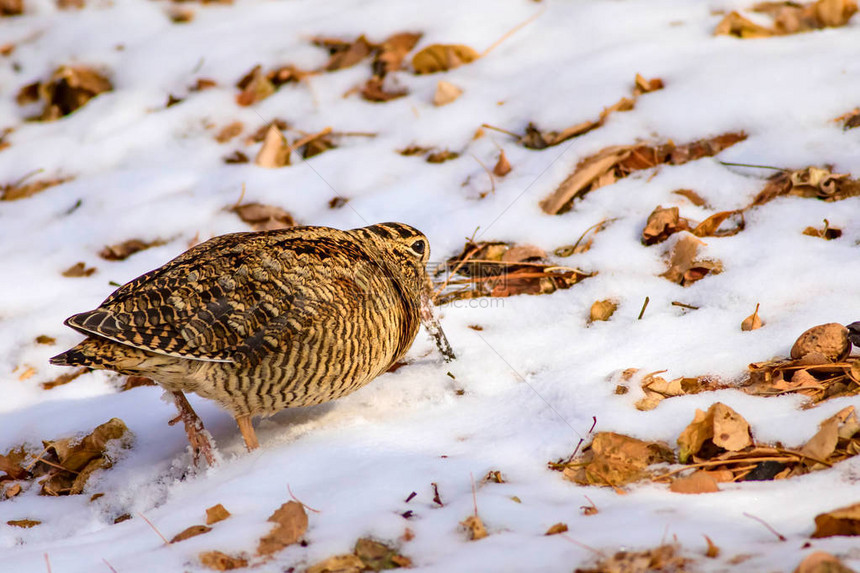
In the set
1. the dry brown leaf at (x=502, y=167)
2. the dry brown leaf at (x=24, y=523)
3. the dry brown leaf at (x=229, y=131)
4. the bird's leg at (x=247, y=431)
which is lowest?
the dry brown leaf at (x=24, y=523)

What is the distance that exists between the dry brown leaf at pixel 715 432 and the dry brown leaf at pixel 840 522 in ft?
2.11

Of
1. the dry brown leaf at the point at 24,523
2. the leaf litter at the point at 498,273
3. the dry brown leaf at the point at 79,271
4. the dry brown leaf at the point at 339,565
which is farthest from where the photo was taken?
the dry brown leaf at the point at 79,271

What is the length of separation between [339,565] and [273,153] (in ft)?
13.0

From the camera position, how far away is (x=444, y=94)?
588 centimetres

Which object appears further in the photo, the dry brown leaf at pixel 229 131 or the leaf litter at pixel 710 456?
the dry brown leaf at pixel 229 131

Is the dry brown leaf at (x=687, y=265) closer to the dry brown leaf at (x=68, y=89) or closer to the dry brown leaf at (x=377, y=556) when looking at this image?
the dry brown leaf at (x=377, y=556)

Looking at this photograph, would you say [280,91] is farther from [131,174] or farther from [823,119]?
[823,119]

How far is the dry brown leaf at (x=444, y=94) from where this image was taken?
5.88m

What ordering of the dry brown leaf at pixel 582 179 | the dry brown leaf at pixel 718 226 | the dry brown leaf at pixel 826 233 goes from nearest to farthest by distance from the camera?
the dry brown leaf at pixel 826 233, the dry brown leaf at pixel 718 226, the dry brown leaf at pixel 582 179

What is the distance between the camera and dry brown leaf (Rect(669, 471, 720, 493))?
2637 mm

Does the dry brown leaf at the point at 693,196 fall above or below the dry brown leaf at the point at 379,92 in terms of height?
below

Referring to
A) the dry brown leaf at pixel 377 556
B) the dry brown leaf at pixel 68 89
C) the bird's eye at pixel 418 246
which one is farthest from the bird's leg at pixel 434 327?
the dry brown leaf at pixel 68 89

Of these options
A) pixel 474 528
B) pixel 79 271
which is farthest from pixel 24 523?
pixel 474 528

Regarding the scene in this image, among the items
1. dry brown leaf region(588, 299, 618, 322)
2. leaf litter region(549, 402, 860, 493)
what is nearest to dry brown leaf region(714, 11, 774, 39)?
dry brown leaf region(588, 299, 618, 322)
